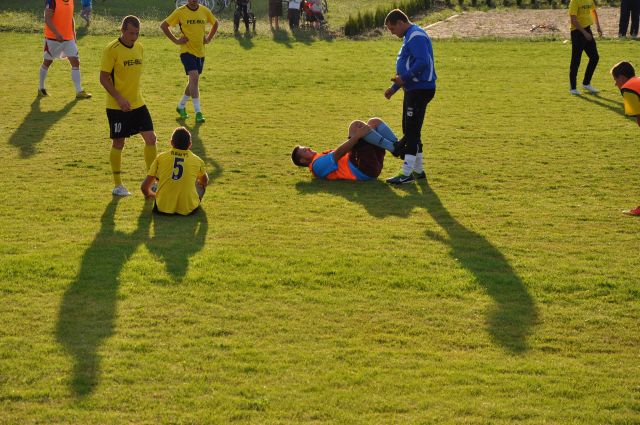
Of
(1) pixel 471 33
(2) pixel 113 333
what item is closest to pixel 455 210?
(2) pixel 113 333

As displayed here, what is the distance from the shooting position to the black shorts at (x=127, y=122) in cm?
1221

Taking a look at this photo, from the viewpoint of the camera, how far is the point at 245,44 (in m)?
27.5

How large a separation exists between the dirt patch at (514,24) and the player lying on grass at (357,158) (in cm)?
1680

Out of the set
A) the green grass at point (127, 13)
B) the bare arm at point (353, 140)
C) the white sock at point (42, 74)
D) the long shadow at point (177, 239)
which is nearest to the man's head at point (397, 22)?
the bare arm at point (353, 140)

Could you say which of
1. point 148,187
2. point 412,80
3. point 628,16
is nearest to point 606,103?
point 412,80

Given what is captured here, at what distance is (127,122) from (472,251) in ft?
15.6

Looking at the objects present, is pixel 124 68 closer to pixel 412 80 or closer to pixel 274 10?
pixel 412 80

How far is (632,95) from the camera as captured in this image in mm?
10922

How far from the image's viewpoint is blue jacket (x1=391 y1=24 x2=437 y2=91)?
12.6 m

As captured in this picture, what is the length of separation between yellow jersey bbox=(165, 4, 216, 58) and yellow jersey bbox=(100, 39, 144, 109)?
470 cm

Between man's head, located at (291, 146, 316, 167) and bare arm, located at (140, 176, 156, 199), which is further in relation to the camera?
man's head, located at (291, 146, 316, 167)

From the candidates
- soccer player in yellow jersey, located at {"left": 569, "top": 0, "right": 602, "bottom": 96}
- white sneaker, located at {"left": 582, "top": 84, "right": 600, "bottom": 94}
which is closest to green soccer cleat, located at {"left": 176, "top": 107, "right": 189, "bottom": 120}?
soccer player in yellow jersey, located at {"left": 569, "top": 0, "right": 602, "bottom": 96}

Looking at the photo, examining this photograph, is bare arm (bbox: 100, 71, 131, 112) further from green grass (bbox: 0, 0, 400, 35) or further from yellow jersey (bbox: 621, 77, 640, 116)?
green grass (bbox: 0, 0, 400, 35)

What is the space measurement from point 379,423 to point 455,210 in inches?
225
